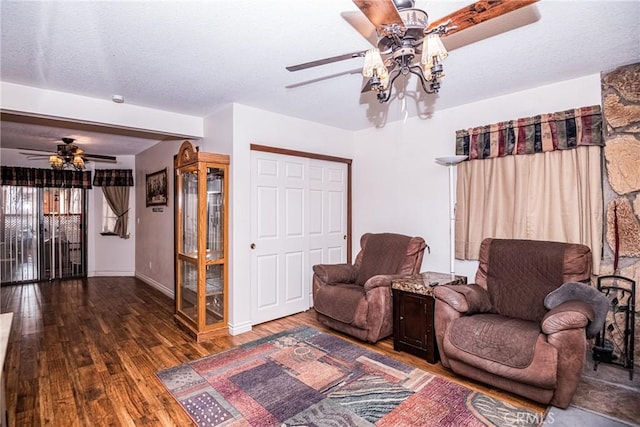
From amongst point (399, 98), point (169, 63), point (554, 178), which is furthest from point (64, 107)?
point (554, 178)

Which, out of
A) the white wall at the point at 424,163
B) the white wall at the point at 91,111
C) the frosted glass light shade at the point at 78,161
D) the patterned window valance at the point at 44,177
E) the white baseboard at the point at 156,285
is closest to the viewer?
the white wall at the point at 91,111

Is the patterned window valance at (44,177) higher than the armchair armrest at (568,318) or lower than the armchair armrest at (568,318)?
higher

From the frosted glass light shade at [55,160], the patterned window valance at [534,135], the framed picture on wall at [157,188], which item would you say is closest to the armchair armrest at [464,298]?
the patterned window valance at [534,135]

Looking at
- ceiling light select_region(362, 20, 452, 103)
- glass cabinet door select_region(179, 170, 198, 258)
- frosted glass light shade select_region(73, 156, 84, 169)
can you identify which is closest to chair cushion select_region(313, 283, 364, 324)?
glass cabinet door select_region(179, 170, 198, 258)

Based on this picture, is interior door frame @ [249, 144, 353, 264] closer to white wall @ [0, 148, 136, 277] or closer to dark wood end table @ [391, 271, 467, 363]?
dark wood end table @ [391, 271, 467, 363]

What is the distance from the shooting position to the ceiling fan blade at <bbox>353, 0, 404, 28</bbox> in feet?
4.26

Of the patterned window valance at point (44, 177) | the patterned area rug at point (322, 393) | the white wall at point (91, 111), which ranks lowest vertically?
the patterned area rug at point (322, 393)

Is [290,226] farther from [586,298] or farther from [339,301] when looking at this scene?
[586,298]

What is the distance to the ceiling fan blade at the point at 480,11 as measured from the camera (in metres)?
1.37

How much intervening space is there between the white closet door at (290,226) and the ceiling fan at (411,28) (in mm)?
2309

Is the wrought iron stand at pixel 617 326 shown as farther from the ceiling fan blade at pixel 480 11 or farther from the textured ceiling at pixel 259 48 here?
the ceiling fan blade at pixel 480 11

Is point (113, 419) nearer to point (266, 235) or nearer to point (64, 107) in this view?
point (266, 235)

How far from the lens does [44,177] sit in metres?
6.15

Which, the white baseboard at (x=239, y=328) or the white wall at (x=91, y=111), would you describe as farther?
the white baseboard at (x=239, y=328)
